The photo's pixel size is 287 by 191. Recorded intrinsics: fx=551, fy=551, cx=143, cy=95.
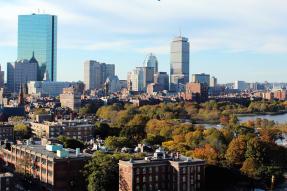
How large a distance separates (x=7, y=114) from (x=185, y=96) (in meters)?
61.7

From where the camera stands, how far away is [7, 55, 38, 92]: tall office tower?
166750mm

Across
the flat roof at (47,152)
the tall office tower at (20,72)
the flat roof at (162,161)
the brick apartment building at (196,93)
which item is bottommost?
the flat roof at (47,152)

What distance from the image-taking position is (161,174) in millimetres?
31938

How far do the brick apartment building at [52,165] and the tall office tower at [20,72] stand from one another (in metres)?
132

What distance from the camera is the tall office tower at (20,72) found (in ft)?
547

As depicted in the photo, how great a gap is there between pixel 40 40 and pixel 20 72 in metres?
11.5

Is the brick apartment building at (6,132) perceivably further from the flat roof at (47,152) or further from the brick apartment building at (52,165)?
the brick apartment building at (52,165)

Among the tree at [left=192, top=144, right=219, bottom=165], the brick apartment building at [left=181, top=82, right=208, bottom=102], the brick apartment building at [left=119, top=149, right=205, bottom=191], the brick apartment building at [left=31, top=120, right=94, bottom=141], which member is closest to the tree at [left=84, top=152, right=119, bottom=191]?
the brick apartment building at [left=119, top=149, right=205, bottom=191]

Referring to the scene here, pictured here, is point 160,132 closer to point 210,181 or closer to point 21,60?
point 210,181

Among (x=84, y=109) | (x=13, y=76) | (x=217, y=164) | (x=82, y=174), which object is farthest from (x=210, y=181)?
(x=13, y=76)

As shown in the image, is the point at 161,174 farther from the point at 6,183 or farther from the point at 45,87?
the point at 45,87

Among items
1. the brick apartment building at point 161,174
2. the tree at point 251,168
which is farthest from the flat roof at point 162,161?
the tree at point 251,168

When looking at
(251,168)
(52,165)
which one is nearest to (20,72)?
(52,165)

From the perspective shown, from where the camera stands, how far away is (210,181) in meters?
34.4
